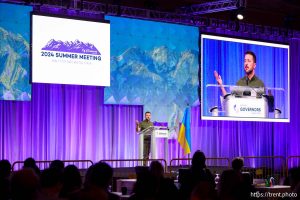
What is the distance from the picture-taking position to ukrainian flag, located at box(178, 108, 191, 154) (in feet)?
48.5

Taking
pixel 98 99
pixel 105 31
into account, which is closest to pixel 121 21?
pixel 105 31

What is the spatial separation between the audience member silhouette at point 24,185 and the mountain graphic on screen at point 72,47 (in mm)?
9155

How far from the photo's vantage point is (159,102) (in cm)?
1452

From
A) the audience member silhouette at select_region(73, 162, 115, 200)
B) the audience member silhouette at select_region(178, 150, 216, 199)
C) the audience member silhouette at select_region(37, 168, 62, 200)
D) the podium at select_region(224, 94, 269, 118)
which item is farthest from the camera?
the podium at select_region(224, 94, 269, 118)

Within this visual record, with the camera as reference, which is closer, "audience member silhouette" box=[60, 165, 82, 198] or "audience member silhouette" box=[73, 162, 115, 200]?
"audience member silhouette" box=[73, 162, 115, 200]

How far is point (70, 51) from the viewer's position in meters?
12.7

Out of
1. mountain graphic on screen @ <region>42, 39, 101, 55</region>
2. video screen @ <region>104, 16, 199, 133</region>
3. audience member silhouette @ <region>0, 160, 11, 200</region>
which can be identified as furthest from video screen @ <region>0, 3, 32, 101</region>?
audience member silhouette @ <region>0, 160, 11, 200</region>

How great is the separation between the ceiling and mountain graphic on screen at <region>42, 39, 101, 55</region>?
7.64 feet

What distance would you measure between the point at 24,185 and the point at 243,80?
12754mm

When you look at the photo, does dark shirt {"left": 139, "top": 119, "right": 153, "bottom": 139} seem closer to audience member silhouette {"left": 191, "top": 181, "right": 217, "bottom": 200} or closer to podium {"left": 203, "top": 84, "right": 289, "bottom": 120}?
podium {"left": 203, "top": 84, "right": 289, "bottom": 120}

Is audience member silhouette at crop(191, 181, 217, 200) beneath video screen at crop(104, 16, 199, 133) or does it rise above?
beneath

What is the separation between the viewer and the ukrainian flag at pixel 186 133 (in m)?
14.8

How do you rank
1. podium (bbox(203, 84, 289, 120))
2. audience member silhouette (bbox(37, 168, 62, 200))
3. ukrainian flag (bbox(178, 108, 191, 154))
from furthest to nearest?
1. podium (bbox(203, 84, 289, 120))
2. ukrainian flag (bbox(178, 108, 191, 154))
3. audience member silhouette (bbox(37, 168, 62, 200))

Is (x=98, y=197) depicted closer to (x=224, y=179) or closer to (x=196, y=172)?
(x=224, y=179)
